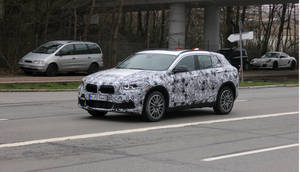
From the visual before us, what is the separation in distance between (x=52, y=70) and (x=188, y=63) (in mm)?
17162

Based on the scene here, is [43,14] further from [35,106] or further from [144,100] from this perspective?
[144,100]

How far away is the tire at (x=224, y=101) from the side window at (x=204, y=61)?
71cm

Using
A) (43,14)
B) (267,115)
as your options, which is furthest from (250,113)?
(43,14)

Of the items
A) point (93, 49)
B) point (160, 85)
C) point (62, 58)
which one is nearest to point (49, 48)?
point (62, 58)

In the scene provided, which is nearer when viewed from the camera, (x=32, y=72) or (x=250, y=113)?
(x=250, y=113)

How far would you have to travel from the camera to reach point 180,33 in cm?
4653

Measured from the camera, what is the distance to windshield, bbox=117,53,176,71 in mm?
14641

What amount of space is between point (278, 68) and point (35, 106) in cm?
3750

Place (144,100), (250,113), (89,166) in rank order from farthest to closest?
1. (250,113)
2. (144,100)
3. (89,166)

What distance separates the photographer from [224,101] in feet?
53.0

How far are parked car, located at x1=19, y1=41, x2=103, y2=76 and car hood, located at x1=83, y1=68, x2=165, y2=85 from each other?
679 inches

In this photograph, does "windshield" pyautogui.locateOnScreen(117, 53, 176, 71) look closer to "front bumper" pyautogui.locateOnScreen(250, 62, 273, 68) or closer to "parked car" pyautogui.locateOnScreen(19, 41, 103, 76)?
"parked car" pyautogui.locateOnScreen(19, 41, 103, 76)

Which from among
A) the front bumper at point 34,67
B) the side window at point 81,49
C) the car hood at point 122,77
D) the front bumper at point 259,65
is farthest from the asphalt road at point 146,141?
the front bumper at point 259,65

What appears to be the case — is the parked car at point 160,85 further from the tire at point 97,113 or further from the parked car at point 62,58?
the parked car at point 62,58
